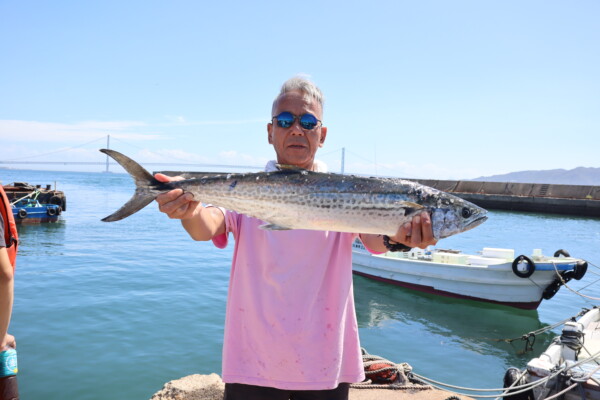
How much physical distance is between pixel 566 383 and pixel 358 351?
13.1 ft

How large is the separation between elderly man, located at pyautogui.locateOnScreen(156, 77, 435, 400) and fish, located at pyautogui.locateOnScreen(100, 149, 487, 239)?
8 centimetres

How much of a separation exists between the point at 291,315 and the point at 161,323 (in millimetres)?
8619

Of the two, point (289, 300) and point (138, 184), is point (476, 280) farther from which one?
point (138, 184)

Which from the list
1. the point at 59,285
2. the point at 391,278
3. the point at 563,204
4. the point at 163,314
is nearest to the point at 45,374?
the point at 163,314

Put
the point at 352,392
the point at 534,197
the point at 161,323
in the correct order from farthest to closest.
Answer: the point at 534,197, the point at 161,323, the point at 352,392

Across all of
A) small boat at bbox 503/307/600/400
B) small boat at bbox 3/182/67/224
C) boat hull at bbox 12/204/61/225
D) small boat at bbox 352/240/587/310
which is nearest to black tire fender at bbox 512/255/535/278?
small boat at bbox 352/240/587/310

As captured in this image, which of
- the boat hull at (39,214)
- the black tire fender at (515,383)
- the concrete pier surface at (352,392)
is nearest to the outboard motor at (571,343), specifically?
the black tire fender at (515,383)

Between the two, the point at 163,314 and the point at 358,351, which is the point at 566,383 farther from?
the point at 163,314

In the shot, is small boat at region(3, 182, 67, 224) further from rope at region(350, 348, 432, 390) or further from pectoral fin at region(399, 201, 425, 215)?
pectoral fin at region(399, 201, 425, 215)

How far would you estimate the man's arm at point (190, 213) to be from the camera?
223 cm

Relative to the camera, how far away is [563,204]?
136 ft

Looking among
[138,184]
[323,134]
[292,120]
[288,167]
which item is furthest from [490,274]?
[138,184]

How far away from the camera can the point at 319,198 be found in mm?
2445

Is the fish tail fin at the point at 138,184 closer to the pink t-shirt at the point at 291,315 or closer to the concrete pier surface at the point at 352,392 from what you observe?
the pink t-shirt at the point at 291,315
